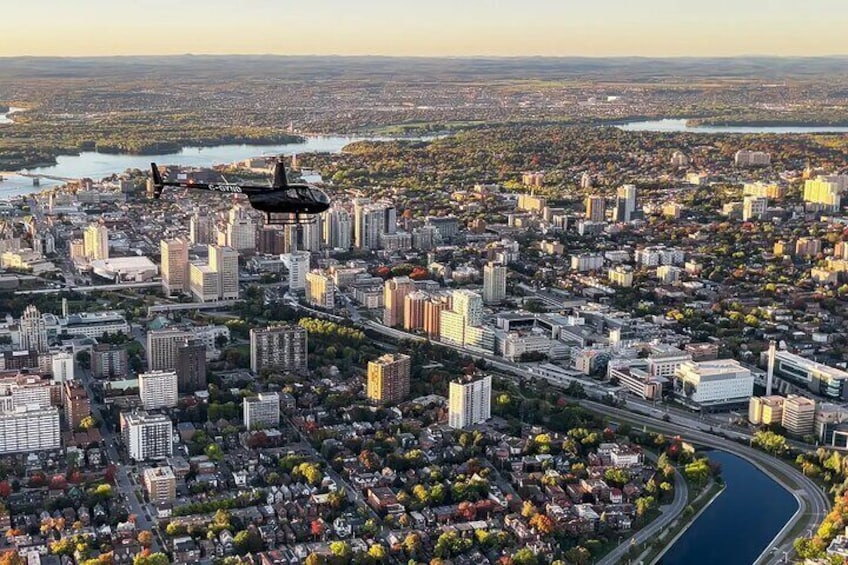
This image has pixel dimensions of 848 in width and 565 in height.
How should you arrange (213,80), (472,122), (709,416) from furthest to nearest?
(213,80)
(472,122)
(709,416)

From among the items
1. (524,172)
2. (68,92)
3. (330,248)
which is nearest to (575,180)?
(524,172)

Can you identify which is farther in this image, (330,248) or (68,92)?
(68,92)

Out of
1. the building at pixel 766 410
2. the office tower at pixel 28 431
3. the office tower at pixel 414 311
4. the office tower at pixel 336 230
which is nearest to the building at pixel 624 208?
the office tower at pixel 336 230

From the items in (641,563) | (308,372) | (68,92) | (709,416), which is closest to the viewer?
(641,563)

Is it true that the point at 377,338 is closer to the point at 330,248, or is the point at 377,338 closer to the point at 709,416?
the point at 709,416

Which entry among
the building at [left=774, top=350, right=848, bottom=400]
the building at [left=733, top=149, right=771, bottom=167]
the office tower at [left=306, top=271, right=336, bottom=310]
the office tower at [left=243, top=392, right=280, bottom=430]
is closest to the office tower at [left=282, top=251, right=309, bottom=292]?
the office tower at [left=306, top=271, right=336, bottom=310]
